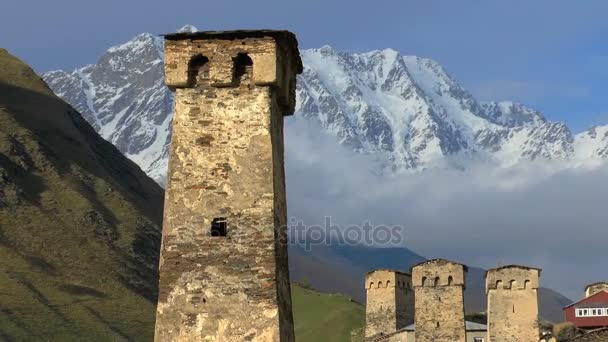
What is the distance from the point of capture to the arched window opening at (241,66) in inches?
778

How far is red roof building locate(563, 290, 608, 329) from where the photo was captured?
64.0 metres

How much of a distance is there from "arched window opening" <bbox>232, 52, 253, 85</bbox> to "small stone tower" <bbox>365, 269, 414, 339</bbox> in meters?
44.8

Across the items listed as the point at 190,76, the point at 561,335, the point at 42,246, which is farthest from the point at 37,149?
the point at 190,76

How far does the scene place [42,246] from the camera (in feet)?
376

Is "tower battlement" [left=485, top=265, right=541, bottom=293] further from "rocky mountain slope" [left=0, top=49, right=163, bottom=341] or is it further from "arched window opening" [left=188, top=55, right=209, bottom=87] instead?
"rocky mountain slope" [left=0, top=49, right=163, bottom=341]

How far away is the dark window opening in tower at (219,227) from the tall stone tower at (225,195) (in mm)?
24

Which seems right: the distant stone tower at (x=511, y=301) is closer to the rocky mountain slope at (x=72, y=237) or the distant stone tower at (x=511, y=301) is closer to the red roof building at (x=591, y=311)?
the red roof building at (x=591, y=311)

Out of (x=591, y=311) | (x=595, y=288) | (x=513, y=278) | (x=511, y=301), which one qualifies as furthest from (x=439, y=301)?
(x=595, y=288)

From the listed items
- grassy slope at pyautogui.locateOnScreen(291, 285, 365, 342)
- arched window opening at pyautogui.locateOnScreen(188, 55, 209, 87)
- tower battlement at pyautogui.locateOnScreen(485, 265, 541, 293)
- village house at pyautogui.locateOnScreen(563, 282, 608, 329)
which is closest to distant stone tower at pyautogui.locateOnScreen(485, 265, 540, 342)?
tower battlement at pyautogui.locateOnScreen(485, 265, 541, 293)

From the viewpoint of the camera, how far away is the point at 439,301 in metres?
52.9

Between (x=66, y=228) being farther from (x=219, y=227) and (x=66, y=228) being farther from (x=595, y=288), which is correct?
(x=219, y=227)

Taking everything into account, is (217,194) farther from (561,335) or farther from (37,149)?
(37,149)

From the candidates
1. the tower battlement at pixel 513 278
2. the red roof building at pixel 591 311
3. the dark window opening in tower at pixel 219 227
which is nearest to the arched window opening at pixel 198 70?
the dark window opening in tower at pixel 219 227

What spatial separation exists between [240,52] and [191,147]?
6.77 ft
